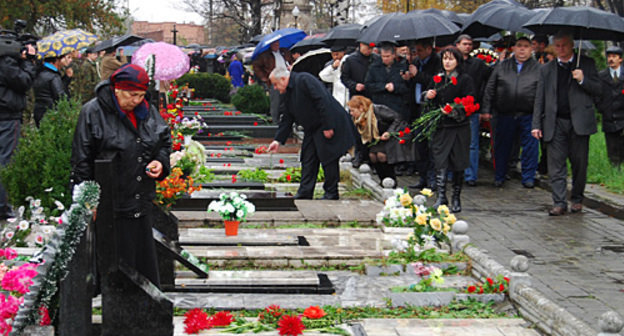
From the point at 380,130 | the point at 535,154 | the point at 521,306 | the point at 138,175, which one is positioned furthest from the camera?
the point at 535,154

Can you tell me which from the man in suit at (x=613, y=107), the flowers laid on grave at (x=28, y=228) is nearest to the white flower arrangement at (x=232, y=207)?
the flowers laid on grave at (x=28, y=228)

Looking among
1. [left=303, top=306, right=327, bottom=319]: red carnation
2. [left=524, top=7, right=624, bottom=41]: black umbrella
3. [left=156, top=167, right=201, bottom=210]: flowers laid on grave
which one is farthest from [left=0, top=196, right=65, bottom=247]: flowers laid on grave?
[left=524, top=7, right=624, bottom=41]: black umbrella

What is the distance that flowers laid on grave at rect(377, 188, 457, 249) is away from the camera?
8.61 metres

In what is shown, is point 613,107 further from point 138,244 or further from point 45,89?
point 138,244

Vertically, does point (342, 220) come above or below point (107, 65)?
below

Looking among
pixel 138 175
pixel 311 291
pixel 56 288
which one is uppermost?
pixel 138 175

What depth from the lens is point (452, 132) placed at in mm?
11234

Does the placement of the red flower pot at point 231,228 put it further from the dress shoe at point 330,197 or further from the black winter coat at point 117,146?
the black winter coat at point 117,146

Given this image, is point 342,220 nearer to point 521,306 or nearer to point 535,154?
point 521,306

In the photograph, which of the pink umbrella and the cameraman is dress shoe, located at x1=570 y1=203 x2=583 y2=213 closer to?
the pink umbrella

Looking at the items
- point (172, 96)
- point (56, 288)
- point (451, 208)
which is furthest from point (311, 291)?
point (172, 96)

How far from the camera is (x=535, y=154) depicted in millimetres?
13344

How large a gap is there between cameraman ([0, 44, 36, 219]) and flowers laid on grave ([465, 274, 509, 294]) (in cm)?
615

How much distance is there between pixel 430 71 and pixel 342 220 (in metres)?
4.14
